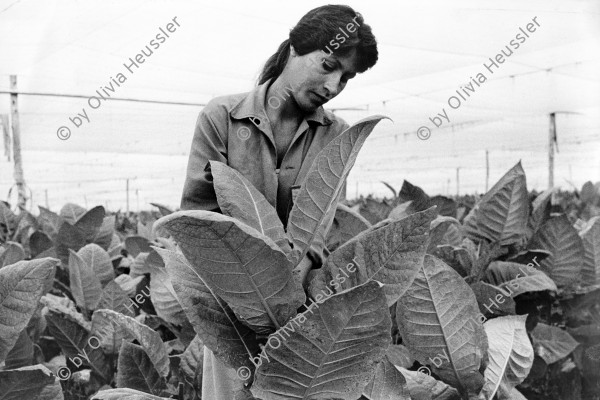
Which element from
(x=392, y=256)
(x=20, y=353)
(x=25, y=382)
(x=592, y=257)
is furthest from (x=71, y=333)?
(x=592, y=257)

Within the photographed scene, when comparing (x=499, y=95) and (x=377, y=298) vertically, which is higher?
(x=377, y=298)

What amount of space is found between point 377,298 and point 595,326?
4.01ft

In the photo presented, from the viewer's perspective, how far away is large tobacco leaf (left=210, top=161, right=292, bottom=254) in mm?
915

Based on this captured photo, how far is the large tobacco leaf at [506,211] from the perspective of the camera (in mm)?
1754

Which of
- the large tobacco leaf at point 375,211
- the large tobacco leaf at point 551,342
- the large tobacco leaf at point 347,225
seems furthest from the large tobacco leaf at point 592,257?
the large tobacco leaf at point 375,211

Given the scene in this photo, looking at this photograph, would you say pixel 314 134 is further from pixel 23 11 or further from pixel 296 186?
pixel 23 11

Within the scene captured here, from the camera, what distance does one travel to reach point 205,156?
116cm

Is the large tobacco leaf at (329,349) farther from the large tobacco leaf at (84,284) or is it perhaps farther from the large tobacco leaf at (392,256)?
the large tobacco leaf at (84,284)

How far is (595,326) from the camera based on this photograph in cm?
179

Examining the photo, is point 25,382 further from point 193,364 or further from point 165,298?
point 165,298

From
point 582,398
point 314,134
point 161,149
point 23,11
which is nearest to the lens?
point 314,134

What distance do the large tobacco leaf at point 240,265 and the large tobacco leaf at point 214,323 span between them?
4cm

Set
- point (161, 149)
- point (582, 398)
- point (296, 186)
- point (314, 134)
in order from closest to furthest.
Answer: point (296, 186)
point (314, 134)
point (582, 398)
point (161, 149)

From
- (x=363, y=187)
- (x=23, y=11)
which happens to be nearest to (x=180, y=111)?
(x=23, y=11)
